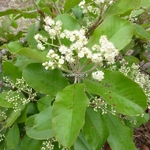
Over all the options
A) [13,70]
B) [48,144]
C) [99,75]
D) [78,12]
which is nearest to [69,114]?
[99,75]

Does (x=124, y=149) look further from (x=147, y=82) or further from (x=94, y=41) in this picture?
(x=94, y=41)

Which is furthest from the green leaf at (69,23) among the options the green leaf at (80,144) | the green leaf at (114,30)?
the green leaf at (80,144)

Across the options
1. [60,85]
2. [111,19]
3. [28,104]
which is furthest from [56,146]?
[111,19]

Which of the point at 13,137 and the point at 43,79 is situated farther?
the point at 13,137

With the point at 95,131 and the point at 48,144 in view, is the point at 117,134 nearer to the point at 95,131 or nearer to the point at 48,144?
the point at 95,131

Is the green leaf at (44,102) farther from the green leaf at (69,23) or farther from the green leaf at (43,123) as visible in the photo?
the green leaf at (69,23)
